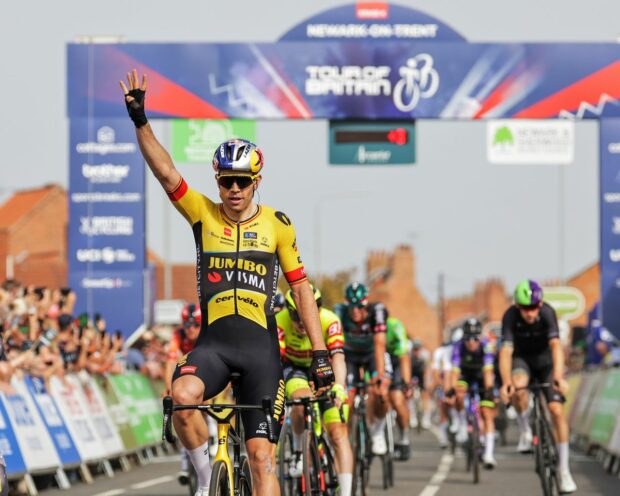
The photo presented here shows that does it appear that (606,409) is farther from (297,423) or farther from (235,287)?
(235,287)

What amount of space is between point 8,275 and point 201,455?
79.2m

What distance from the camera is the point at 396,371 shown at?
1917 cm

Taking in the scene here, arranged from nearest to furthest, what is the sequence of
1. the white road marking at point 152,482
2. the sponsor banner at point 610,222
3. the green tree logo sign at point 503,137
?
the white road marking at point 152,482
the sponsor banner at point 610,222
the green tree logo sign at point 503,137

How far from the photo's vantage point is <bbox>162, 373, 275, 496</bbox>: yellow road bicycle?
7.73 metres

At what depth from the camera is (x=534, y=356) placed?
1435 centimetres

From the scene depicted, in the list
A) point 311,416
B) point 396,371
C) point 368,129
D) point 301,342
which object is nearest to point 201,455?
point 311,416

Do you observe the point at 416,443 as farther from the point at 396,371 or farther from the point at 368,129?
the point at 396,371

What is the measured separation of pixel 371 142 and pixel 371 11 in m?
2.23

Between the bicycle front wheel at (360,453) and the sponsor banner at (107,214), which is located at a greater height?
the sponsor banner at (107,214)

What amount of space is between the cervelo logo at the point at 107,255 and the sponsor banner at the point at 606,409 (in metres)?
8.59

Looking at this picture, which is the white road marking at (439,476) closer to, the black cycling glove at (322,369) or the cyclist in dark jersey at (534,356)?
the cyclist in dark jersey at (534,356)

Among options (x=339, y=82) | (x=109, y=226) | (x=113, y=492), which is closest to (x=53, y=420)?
(x=113, y=492)

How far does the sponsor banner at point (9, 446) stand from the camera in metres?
14.9

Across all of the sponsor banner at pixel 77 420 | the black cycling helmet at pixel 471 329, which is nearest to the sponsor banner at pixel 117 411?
the sponsor banner at pixel 77 420
